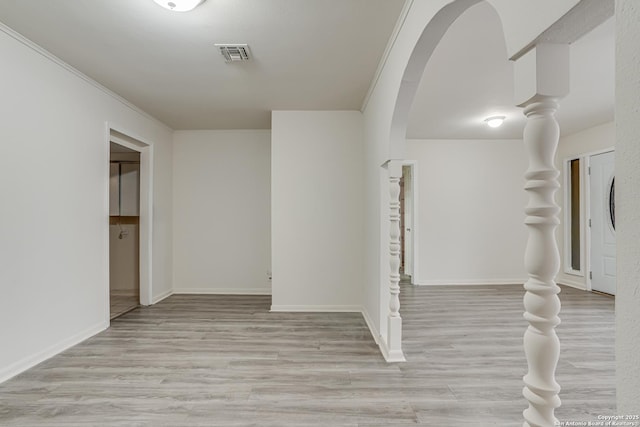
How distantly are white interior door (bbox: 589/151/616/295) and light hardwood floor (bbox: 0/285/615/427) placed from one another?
160 cm

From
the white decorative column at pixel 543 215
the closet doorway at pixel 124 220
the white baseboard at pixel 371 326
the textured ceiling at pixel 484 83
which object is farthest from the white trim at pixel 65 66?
the white baseboard at pixel 371 326

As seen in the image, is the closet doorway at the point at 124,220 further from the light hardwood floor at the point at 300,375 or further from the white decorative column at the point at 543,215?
the white decorative column at the point at 543,215

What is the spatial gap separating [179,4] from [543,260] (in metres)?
2.36

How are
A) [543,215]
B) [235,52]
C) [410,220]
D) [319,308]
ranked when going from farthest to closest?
[410,220] < [319,308] < [235,52] < [543,215]

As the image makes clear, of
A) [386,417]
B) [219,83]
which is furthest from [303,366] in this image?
[219,83]

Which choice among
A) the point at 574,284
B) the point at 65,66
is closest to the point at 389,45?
the point at 65,66

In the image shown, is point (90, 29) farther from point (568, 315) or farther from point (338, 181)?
point (568, 315)

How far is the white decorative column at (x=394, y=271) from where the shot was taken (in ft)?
8.82

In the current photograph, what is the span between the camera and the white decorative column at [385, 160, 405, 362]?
2688 millimetres

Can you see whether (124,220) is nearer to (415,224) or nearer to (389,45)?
(389,45)

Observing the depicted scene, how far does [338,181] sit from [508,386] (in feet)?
9.14

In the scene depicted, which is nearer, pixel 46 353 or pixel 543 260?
pixel 543 260

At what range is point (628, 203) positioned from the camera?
602 mm

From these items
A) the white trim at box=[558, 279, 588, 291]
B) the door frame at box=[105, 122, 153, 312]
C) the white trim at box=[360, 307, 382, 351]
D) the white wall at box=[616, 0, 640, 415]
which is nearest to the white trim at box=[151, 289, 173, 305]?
the door frame at box=[105, 122, 153, 312]
